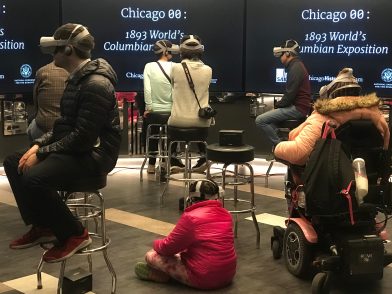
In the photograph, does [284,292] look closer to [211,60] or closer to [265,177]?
[265,177]

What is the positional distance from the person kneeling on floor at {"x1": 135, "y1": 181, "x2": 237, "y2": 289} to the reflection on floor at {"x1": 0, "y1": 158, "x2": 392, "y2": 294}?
103mm

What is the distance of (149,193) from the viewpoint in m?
5.81

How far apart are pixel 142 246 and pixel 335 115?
1672 millimetres

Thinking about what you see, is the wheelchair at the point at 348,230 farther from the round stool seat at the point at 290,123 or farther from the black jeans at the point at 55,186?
the round stool seat at the point at 290,123

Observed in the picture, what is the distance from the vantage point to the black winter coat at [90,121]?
9.62ft

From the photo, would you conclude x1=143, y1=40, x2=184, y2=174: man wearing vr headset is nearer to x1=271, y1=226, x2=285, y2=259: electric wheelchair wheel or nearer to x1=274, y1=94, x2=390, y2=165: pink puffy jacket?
x1=271, y1=226, x2=285, y2=259: electric wheelchair wheel

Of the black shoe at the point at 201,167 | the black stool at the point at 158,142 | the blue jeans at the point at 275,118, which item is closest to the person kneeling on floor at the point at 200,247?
the black shoe at the point at 201,167

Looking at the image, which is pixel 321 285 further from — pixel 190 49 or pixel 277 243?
pixel 190 49

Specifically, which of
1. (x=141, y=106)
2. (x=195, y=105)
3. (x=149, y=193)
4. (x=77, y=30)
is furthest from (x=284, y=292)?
(x=141, y=106)

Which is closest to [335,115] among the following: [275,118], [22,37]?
[275,118]

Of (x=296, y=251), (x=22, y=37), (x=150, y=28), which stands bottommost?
(x=296, y=251)

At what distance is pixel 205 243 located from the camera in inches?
129

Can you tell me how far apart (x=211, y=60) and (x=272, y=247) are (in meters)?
3.65

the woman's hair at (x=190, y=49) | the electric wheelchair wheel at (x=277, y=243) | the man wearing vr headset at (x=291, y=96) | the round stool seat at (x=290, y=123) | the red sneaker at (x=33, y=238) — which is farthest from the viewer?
the round stool seat at (x=290, y=123)
